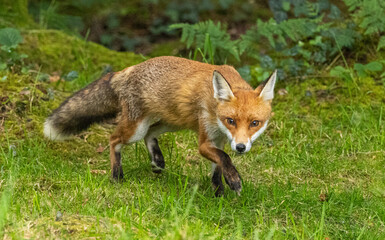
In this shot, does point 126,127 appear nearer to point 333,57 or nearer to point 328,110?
point 328,110

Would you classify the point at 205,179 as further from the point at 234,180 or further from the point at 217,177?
the point at 234,180

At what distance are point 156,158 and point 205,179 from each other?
597 millimetres

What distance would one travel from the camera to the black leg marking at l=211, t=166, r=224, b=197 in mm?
4645

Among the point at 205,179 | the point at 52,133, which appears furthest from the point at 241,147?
the point at 52,133

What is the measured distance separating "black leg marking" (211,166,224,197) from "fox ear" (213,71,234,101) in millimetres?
729

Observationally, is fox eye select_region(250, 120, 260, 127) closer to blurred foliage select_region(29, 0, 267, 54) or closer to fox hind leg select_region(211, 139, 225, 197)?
fox hind leg select_region(211, 139, 225, 197)

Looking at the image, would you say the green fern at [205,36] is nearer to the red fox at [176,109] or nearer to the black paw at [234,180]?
the red fox at [176,109]

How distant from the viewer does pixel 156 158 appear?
Answer: 17.1 feet

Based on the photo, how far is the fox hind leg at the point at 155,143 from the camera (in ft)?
17.0

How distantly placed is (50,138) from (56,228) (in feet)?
7.40

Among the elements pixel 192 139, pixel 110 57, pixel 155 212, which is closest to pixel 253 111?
pixel 155 212

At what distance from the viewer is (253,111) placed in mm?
4176

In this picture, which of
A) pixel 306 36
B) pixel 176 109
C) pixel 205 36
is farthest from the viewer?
pixel 306 36

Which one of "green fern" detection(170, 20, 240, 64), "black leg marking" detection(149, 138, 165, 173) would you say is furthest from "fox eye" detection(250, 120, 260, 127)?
"green fern" detection(170, 20, 240, 64)
